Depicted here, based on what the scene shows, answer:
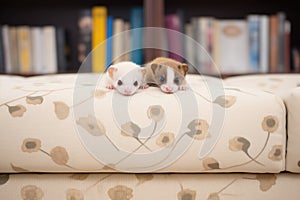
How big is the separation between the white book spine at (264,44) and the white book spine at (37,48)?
993 mm

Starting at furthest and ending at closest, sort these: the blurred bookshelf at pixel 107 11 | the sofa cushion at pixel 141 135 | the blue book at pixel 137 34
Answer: the blurred bookshelf at pixel 107 11 → the blue book at pixel 137 34 → the sofa cushion at pixel 141 135

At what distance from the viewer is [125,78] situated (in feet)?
2.33

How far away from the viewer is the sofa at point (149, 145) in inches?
26.4

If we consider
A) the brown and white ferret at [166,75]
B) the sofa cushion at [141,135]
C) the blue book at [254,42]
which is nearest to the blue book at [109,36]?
the blue book at [254,42]

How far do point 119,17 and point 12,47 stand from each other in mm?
526

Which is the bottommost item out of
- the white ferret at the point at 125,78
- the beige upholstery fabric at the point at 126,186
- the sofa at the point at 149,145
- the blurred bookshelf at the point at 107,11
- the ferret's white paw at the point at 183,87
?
the beige upholstery fabric at the point at 126,186

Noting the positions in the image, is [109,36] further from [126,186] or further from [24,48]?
[126,186]

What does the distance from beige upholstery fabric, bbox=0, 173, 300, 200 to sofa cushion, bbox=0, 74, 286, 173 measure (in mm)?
27

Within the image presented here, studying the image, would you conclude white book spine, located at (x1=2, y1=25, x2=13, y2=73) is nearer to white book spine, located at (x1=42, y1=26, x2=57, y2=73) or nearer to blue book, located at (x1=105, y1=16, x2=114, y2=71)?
white book spine, located at (x1=42, y1=26, x2=57, y2=73)

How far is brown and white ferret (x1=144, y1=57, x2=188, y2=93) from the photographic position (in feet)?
2.35

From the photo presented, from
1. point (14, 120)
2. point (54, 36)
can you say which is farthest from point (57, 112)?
point (54, 36)

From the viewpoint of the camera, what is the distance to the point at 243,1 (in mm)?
1817

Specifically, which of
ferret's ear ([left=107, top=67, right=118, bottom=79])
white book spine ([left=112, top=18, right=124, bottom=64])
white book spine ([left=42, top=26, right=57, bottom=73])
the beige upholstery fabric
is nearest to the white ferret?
ferret's ear ([left=107, top=67, right=118, bottom=79])

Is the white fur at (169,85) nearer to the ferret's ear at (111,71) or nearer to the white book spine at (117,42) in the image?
the ferret's ear at (111,71)
